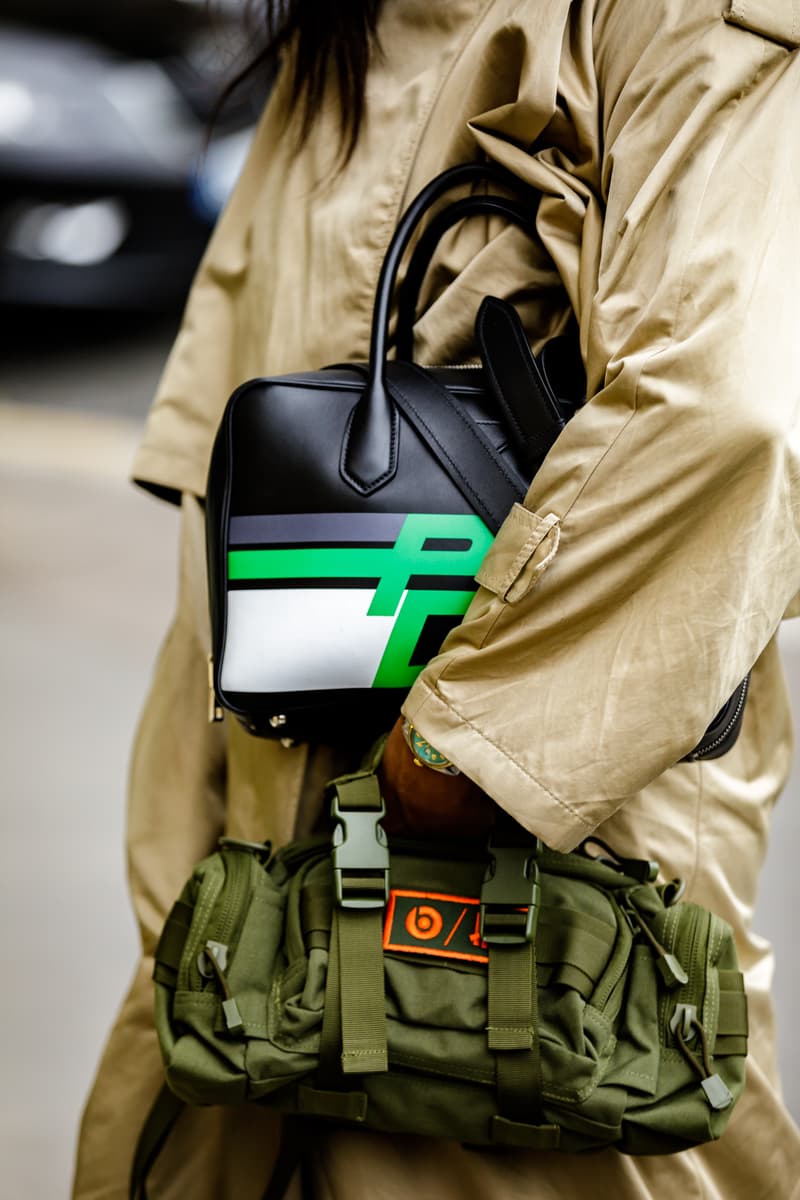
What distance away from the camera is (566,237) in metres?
1.17

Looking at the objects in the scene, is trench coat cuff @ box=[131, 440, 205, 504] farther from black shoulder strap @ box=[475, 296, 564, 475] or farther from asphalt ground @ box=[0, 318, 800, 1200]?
asphalt ground @ box=[0, 318, 800, 1200]

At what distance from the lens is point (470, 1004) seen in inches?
44.3

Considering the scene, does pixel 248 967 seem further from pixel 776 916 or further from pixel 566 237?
pixel 776 916

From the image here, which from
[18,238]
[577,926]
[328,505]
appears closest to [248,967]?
[577,926]

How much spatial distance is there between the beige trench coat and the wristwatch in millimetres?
38

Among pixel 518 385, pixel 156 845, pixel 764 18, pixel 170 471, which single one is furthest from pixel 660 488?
pixel 156 845

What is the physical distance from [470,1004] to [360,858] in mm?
156

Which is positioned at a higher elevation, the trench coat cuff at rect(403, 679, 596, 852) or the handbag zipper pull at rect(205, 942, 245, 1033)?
the trench coat cuff at rect(403, 679, 596, 852)

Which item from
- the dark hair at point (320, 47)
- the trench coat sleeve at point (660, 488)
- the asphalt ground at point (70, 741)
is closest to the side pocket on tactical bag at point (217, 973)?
the trench coat sleeve at point (660, 488)

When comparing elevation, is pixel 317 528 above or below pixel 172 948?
above

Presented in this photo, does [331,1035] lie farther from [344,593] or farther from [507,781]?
[344,593]

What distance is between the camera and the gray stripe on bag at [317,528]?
3.65ft

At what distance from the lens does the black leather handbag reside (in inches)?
43.9

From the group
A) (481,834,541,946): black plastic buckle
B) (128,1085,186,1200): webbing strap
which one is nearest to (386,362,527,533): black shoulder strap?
(481,834,541,946): black plastic buckle
